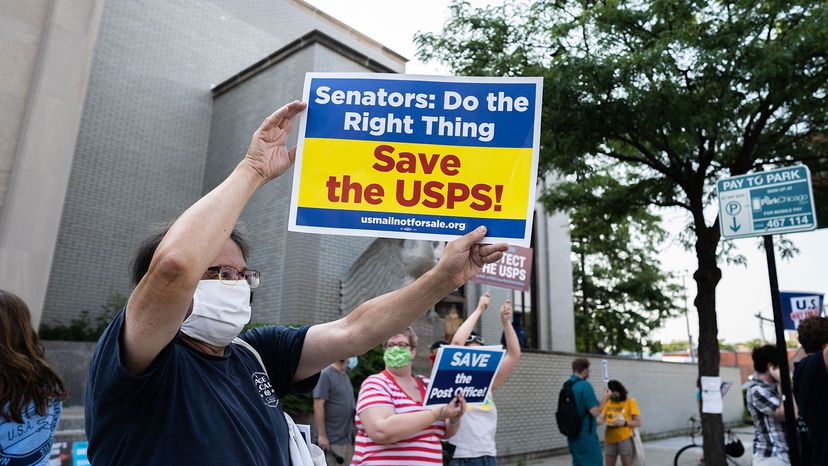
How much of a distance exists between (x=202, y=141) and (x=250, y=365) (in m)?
13.4

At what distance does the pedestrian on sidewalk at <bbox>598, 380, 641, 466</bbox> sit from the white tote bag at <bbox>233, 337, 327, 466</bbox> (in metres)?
7.47

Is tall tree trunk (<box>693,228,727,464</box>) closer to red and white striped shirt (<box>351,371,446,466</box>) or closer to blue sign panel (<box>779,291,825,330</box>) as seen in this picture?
blue sign panel (<box>779,291,825,330</box>)

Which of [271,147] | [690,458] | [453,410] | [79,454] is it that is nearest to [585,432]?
[453,410]

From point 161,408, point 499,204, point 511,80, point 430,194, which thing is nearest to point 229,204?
point 161,408

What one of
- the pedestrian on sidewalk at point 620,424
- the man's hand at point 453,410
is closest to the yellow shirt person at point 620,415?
the pedestrian on sidewalk at point 620,424

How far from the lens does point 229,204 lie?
1620 millimetres

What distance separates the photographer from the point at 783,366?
4547mm

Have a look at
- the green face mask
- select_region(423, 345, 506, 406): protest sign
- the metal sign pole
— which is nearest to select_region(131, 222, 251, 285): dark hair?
the green face mask

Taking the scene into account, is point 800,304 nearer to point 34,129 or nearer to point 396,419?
point 396,419

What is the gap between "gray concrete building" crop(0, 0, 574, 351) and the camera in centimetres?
757

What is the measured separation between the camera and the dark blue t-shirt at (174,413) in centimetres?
151

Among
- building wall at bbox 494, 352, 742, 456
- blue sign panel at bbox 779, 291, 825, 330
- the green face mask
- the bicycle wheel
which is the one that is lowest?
the bicycle wheel

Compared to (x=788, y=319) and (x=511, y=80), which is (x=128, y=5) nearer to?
(x=511, y=80)

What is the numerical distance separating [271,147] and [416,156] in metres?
0.59
